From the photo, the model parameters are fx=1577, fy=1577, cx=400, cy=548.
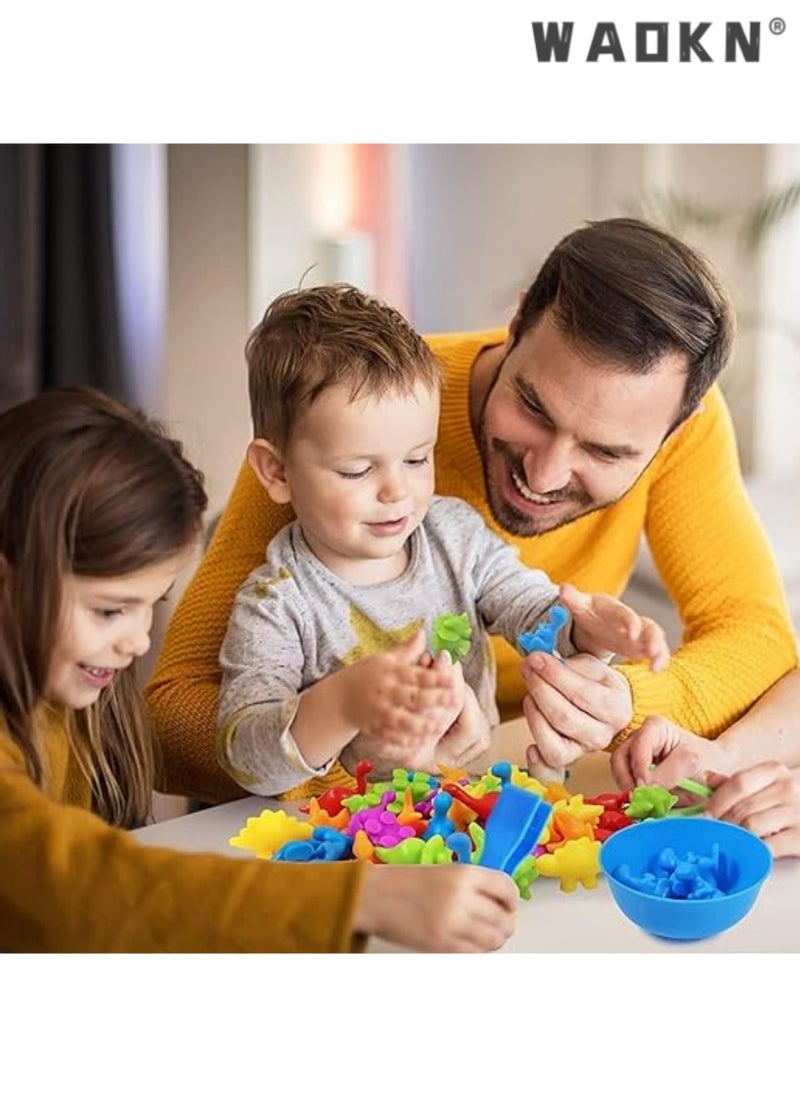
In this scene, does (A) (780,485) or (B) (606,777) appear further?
(A) (780,485)

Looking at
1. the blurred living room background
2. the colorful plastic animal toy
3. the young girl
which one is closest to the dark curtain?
the blurred living room background

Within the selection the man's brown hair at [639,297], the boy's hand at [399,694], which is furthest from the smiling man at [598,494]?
the boy's hand at [399,694]

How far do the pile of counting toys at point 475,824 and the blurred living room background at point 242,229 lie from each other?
19 centimetres

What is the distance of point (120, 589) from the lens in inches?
28.8

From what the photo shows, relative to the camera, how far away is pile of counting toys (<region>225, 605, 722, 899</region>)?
31.1 inches

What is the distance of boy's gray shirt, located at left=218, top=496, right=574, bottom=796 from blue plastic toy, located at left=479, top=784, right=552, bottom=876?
10cm

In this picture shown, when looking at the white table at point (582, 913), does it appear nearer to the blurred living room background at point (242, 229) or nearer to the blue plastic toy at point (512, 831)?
the blue plastic toy at point (512, 831)

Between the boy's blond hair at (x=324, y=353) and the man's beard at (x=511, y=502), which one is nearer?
the boy's blond hair at (x=324, y=353)

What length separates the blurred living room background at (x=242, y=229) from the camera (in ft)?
2.80

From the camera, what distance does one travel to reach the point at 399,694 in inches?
29.8

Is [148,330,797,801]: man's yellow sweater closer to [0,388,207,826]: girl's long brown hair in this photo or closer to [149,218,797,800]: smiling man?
[149,218,797,800]: smiling man
